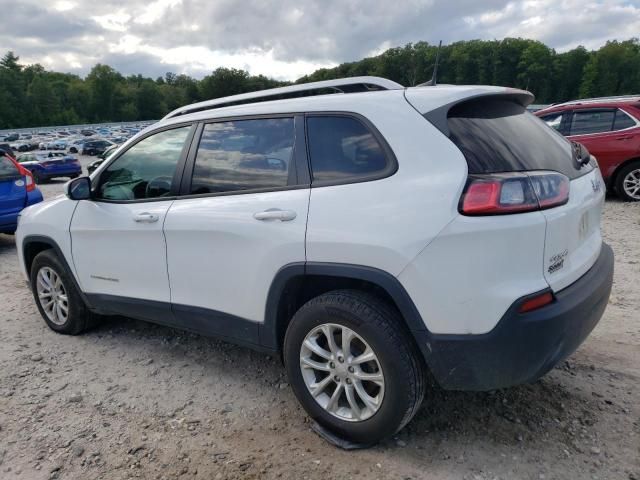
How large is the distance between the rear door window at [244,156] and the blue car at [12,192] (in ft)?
18.7

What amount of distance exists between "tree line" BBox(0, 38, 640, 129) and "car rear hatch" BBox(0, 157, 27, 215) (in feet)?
169

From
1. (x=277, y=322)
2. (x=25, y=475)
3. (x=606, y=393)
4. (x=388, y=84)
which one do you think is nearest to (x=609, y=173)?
(x=606, y=393)

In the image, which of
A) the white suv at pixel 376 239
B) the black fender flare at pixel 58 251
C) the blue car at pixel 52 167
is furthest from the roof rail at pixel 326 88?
the blue car at pixel 52 167

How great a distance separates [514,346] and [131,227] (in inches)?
98.1

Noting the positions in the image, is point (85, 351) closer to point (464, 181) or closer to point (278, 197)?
point (278, 197)

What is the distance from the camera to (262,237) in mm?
2648

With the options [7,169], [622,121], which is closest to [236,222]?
[7,169]

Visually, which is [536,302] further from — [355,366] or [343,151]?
[343,151]

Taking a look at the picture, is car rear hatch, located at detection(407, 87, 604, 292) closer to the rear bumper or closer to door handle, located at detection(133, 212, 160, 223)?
the rear bumper

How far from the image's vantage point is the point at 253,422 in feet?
9.32

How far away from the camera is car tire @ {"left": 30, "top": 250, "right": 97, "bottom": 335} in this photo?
13.1ft

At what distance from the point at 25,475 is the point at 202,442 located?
867 millimetres

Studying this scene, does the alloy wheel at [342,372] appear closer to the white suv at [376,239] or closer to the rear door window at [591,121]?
the white suv at [376,239]

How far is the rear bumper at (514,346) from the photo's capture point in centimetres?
210
